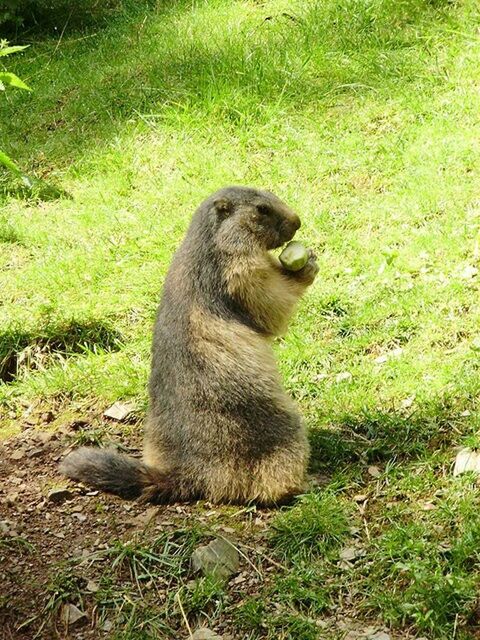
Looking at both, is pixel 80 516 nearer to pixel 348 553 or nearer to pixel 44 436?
pixel 44 436

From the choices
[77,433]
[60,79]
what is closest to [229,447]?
[77,433]

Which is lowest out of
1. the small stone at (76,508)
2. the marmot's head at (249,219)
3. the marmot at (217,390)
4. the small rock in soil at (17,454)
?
the small rock in soil at (17,454)

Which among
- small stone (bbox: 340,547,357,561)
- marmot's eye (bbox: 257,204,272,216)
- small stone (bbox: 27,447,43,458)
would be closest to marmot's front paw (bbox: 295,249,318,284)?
marmot's eye (bbox: 257,204,272,216)

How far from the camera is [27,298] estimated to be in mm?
7637

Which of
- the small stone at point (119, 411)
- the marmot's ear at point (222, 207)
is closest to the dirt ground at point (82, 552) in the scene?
the small stone at point (119, 411)

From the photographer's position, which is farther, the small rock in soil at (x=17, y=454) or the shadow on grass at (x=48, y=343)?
the shadow on grass at (x=48, y=343)

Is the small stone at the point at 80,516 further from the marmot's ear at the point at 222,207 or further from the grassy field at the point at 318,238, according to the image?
the marmot's ear at the point at 222,207

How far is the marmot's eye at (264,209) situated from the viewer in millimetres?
5648

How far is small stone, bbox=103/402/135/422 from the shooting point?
6.30 metres

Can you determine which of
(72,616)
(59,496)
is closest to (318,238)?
(59,496)

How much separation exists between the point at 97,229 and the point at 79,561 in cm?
399

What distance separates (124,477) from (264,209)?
65.5 inches

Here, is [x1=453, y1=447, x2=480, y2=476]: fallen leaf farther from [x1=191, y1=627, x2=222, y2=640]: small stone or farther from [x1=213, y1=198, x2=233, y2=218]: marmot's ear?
[x1=213, y1=198, x2=233, y2=218]: marmot's ear

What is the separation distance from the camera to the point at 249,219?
557 centimetres
